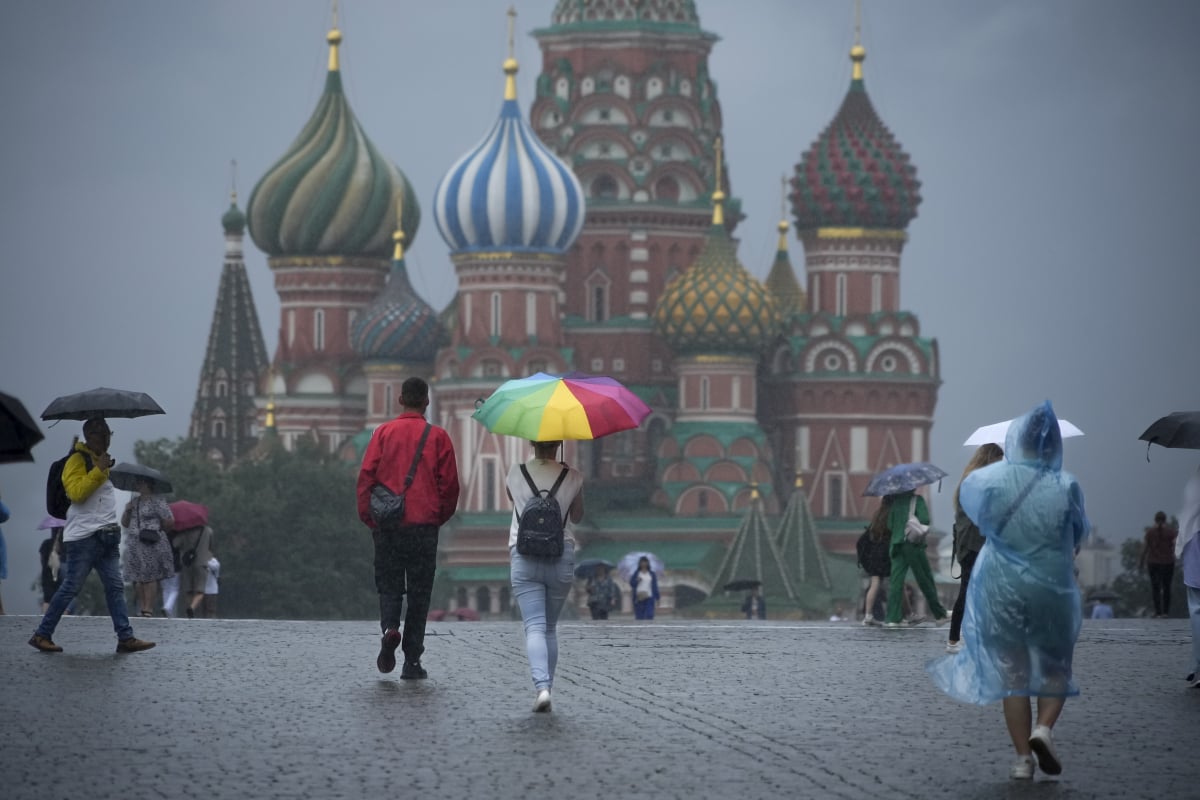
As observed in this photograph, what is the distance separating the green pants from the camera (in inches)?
886

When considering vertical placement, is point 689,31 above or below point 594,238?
above

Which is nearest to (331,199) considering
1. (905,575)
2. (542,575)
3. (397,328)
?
(397,328)

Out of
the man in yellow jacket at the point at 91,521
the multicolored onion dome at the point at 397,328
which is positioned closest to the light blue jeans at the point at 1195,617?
the man in yellow jacket at the point at 91,521

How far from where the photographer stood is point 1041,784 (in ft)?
39.7

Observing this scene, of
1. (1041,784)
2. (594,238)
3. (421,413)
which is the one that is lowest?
(1041,784)

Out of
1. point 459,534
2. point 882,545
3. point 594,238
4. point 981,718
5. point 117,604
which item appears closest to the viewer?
point 981,718

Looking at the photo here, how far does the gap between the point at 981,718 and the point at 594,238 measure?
6416 centimetres

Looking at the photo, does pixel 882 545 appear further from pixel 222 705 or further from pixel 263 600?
pixel 263 600

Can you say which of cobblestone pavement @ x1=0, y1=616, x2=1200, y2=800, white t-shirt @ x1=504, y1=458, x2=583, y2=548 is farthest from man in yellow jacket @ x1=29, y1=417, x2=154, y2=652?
white t-shirt @ x1=504, y1=458, x2=583, y2=548

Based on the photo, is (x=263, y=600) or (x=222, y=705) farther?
(x=263, y=600)

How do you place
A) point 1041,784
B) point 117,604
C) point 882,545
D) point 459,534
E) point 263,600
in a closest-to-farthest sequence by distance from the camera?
point 1041,784, point 117,604, point 882,545, point 263,600, point 459,534

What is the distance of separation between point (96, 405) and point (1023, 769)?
8.12 m

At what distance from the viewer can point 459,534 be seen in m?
72.4

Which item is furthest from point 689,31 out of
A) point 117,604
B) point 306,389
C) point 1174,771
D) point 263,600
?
point 1174,771
